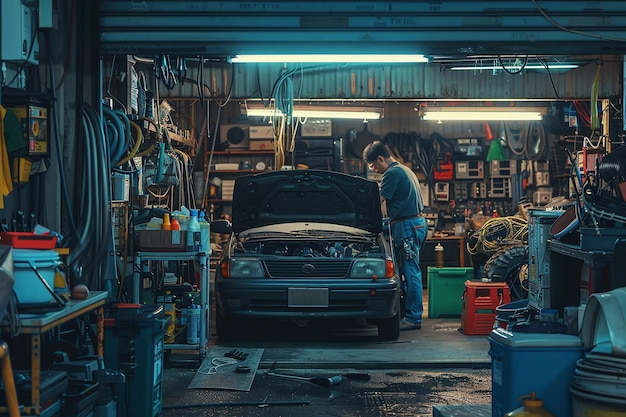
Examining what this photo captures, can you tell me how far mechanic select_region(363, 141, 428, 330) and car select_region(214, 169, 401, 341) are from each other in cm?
24

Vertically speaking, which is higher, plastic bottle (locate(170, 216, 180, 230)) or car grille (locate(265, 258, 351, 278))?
plastic bottle (locate(170, 216, 180, 230))

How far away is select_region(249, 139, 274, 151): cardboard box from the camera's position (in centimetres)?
1430

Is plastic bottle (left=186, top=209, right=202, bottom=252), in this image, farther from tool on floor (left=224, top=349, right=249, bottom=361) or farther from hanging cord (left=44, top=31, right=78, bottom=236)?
hanging cord (left=44, top=31, right=78, bottom=236)

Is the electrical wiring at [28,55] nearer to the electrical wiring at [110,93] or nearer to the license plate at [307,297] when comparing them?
the electrical wiring at [110,93]

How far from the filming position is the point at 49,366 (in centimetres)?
437

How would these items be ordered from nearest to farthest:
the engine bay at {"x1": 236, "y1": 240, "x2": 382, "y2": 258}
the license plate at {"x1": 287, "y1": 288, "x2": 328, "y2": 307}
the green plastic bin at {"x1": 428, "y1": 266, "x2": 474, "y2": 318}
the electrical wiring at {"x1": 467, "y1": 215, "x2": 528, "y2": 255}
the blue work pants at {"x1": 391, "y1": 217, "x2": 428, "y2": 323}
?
the license plate at {"x1": 287, "y1": 288, "x2": 328, "y2": 307} < the engine bay at {"x1": 236, "y1": 240, "x2": 382, "y2": 258} < the blue work pants at {"x1": 391, "y1": 217, "x2": 428, "y2": 323} < the green plastic bin at {"x1": 428, "y1": 266, "x2": 474, "y2": 318} < the electrical wiring at {"x1": 467, "y1": 215, "x2": 528, "y2": 255}

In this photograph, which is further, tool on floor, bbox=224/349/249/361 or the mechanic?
the mechanic

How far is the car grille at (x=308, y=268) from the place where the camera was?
295 inches

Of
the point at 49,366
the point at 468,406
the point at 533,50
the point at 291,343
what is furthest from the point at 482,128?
the point at 49,366

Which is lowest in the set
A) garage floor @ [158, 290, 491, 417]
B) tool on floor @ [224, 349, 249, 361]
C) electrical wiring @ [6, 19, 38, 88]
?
garage floor @ [158, 290, 491, 417]

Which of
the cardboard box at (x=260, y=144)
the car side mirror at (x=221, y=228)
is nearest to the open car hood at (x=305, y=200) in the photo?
the car side mirror at (x=221, y=228)

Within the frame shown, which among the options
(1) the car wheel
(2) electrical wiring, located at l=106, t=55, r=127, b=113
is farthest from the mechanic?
(2) electrical wiring, located at l=106, t=55, r=127, b=113

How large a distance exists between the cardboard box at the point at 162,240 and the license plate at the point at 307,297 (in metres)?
1.12

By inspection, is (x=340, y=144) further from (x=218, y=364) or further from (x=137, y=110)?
(x=218, y=364)
